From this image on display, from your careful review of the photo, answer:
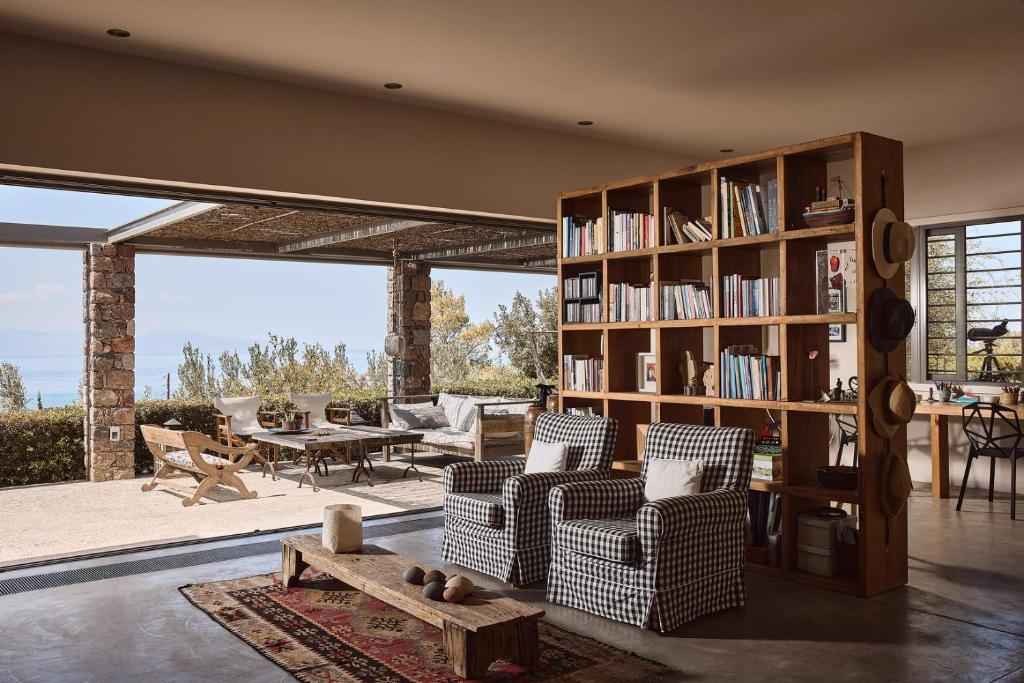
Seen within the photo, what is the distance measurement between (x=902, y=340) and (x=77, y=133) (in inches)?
183

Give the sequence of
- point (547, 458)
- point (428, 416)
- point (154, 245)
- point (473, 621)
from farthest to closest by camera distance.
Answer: point (428, 416) < point (154, 245) < point (547, 458) < point (473, 621)

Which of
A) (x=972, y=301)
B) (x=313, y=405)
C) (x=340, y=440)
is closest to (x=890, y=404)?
(x=972, y=301)

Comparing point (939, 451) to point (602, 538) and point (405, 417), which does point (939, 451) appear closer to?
point (602, 538)

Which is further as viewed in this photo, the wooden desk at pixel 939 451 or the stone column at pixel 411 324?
the stone column at pixel 411 324

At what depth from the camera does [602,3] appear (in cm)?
422

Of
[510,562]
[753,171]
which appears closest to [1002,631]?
[510,562]

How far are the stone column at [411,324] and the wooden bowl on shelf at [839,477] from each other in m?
7.59

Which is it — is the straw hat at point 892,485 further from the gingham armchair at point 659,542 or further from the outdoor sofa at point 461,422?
the outdoor sofa at point 461,422

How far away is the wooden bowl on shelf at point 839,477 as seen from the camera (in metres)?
4.59

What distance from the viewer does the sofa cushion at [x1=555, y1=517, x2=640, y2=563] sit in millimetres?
3930

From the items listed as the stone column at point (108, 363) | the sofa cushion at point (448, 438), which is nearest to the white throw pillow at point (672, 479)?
the sofa cushion at point (448, 438)

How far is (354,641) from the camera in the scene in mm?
Result: 3779

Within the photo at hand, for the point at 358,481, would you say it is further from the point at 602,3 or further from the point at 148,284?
the point at 148,284

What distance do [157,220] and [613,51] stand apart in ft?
18.6
